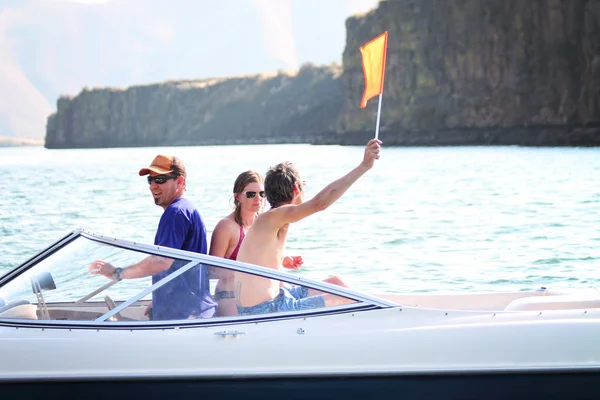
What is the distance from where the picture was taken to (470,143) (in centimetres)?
7550

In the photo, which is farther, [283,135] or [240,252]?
[283,135]

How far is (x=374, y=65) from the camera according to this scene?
4.73 meters

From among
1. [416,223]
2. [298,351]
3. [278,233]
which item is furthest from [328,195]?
[416,223]

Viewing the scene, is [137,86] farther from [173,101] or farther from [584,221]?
[584,221]

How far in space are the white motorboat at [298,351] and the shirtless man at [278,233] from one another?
44 millimetres

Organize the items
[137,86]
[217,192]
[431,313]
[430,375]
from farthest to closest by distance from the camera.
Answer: [137,86] → [217,192] → [431,313] → [430,375]

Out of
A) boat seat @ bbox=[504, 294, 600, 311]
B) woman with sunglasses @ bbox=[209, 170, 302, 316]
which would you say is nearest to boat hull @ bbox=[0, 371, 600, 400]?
boat seat @ bbox=[504, 294, 600, 311]

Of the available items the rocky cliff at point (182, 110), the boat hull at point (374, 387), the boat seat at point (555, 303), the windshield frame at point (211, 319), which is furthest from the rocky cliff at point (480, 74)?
the boat hull at point (374, 387)

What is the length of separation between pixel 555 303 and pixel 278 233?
134 cm

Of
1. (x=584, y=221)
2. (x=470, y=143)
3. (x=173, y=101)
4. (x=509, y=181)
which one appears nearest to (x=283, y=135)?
(x=173, y=101)

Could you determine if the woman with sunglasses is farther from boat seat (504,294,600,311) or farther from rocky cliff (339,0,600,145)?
rocky cliff (339,0,600,145)

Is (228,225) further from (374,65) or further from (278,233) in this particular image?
(374,65)

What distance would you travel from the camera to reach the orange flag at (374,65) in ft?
15.4

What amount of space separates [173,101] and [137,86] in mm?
5945
